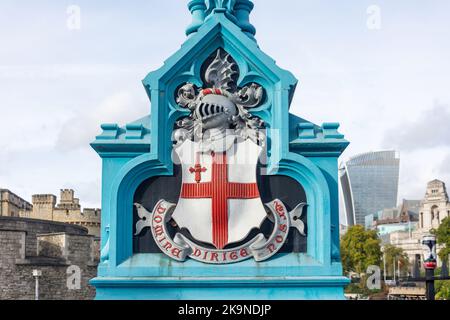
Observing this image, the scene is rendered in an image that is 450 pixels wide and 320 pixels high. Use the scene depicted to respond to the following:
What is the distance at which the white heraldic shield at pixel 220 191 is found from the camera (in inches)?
522

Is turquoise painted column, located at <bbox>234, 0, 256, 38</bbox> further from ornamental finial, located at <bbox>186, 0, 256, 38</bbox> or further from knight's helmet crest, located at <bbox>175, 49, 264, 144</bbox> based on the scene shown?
knight's helmet crest, located at <bbox>175, 49, 264, 144</bbox>

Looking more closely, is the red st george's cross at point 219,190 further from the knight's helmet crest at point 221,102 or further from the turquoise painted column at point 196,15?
the turquoise painted column at point 196,15

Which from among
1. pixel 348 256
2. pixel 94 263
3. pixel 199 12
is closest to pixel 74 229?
pixel 94 263

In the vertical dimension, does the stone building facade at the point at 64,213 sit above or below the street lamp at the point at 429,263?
above

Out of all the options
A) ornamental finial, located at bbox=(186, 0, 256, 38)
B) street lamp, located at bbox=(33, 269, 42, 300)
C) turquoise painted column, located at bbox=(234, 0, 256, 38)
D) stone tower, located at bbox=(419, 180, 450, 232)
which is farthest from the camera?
stone tower, located at bbox=(419, 180, 450, 232)

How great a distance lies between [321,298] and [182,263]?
8.37ft

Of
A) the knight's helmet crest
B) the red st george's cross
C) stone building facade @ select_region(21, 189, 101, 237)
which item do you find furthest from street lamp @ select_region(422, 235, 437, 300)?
stone building facade @ select_region(21, 189, 101, 237)

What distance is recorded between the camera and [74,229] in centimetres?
4962

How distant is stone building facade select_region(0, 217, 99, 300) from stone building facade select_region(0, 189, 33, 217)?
82.1ft

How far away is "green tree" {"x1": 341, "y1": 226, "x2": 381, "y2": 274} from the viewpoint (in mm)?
83375

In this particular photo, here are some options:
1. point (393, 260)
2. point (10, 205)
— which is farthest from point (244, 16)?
point (393, 260)

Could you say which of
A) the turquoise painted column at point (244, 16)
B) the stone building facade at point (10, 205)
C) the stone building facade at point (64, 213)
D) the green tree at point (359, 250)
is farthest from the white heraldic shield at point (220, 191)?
the green tree at point (359, 250)

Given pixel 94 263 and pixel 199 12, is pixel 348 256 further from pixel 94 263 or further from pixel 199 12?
pixel 199 12

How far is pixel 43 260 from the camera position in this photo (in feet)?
121
